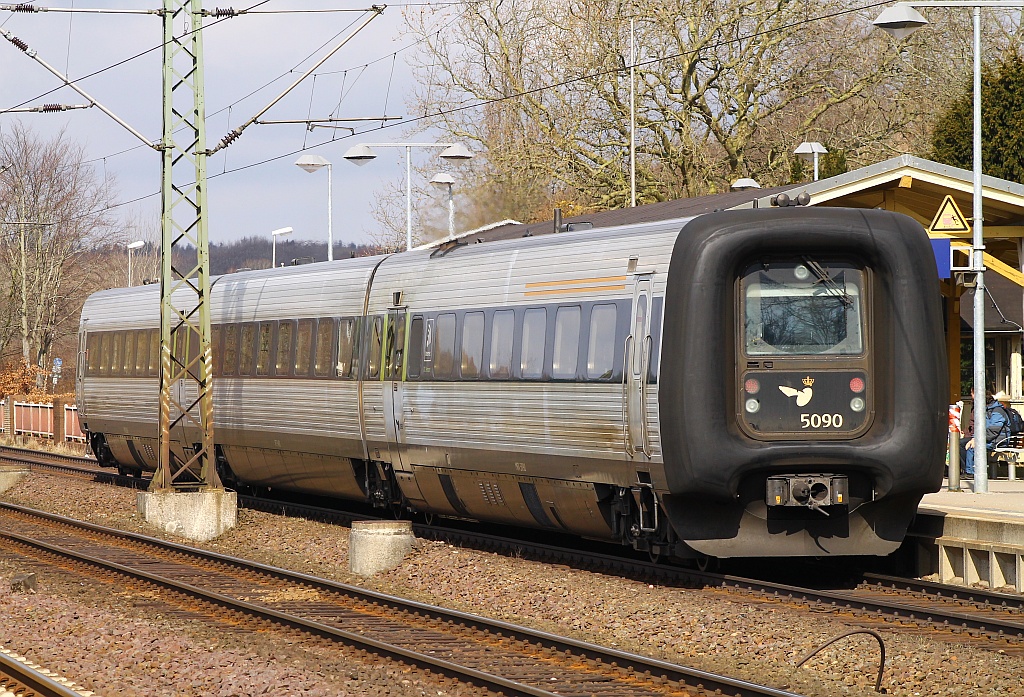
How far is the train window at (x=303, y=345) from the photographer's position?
66.7 ft

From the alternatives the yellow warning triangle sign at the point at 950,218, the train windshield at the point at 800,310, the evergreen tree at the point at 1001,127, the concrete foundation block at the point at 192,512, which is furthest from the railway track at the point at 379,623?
the evergreen tree at the point at 1001,127

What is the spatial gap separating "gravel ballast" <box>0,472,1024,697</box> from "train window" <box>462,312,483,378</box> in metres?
1.94

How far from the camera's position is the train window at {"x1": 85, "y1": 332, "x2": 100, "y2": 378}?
89.6 ft

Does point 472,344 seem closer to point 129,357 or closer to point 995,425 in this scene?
point 995,425

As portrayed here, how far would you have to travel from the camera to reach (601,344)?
14164mm

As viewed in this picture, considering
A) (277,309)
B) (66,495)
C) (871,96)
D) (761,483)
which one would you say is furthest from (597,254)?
(871,96)

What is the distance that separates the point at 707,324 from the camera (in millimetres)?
12953

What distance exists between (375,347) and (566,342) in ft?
14.5

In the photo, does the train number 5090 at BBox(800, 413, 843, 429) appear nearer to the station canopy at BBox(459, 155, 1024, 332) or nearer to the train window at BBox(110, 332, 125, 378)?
the station canopy at BBox(459, 155, 1024, 332)

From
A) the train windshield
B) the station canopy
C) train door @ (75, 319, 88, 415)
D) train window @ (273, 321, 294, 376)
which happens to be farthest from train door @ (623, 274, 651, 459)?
train door @ (75, 319, 88, 415)

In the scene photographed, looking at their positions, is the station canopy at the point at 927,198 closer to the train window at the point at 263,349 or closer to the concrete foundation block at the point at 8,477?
the train window at the point at 263,349

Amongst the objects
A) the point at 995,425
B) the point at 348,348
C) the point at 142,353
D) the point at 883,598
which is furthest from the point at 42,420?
the point at 883,598

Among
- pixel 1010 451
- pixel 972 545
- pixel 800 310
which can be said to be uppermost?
pixel 800 310

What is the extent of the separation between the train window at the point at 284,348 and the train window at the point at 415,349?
3.56 m
